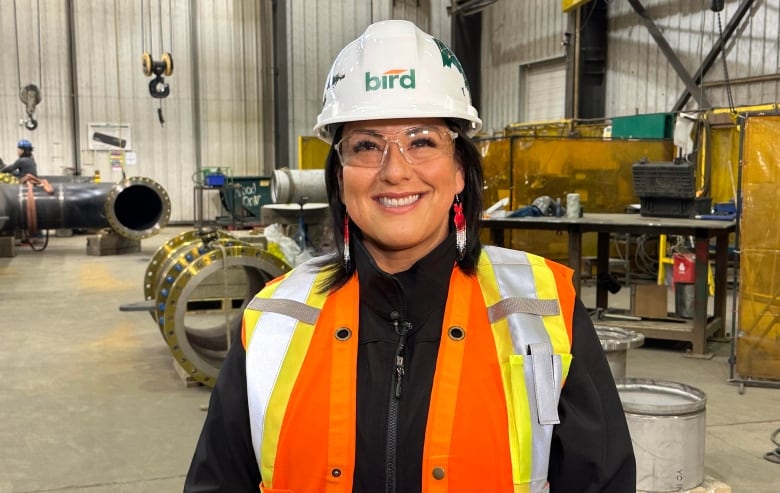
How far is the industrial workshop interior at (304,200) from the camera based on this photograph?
415cm

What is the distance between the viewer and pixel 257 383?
1.28m

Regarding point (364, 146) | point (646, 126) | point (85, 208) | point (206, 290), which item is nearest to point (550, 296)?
point (364, 146)

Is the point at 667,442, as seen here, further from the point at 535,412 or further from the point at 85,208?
the point at 85,208

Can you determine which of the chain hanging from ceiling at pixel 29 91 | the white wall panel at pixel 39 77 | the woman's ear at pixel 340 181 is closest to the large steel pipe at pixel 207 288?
the woman's ear at pixel 340 181

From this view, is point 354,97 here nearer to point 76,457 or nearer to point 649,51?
point 76,457

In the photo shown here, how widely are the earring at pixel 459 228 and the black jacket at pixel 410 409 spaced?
48mm

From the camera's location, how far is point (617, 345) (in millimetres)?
3580

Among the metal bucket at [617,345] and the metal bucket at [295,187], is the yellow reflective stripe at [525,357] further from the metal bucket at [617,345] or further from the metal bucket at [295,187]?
the metal bucket at [295,187]

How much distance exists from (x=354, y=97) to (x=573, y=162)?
7.67 meters

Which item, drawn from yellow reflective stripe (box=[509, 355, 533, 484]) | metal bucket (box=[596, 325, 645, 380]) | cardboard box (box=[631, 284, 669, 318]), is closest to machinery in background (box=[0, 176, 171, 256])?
cardboard box (box=[631, 284, 669, 318])

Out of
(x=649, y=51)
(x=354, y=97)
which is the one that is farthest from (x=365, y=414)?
(x=649, y=51)

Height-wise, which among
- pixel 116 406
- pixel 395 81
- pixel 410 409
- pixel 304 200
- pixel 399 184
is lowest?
pixel 116 406

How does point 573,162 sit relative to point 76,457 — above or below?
above

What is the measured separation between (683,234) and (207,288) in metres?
3.56
